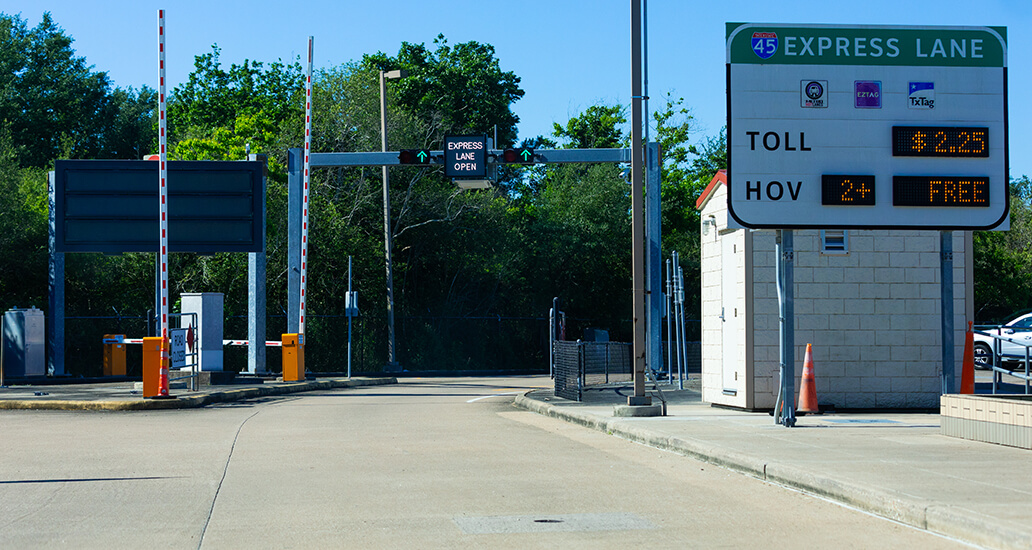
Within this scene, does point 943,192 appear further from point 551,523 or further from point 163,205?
point 163,205

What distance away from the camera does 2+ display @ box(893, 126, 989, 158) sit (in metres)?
13.6

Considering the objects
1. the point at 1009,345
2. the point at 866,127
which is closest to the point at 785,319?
the point at 866,127

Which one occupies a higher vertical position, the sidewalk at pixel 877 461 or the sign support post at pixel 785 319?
the sign support post at pixel 785 319

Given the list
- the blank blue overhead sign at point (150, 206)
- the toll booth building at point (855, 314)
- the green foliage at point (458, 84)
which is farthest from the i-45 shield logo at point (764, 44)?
the green foliage at point (458, 84)

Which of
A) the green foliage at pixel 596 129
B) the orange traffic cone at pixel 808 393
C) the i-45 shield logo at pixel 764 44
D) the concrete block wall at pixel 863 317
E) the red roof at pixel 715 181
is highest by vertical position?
the green foliage at pixel 596 129

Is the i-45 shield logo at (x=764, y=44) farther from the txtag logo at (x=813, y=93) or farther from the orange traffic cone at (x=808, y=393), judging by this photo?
the orange traffic cone at (x=808, y=393)

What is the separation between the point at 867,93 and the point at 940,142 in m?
1.15

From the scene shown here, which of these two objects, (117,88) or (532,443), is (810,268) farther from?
(117,88)

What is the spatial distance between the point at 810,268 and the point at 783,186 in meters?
3.08

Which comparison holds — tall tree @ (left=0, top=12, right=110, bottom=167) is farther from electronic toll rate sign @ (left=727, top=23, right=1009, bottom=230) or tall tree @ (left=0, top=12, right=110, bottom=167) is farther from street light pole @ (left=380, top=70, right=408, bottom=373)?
electronic toll rate sign @ (left=727, top=23, right=1009, bottom=230)

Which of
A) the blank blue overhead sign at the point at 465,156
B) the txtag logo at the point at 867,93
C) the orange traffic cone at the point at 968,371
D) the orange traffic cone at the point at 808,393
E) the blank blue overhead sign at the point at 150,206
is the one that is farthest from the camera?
the blank blue overhead sign at the point at 465,156

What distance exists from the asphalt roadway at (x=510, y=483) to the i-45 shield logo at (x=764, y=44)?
4.96m

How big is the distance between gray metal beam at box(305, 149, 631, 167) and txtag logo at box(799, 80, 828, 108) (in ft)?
43.0

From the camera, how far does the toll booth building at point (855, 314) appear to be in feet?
53.1
